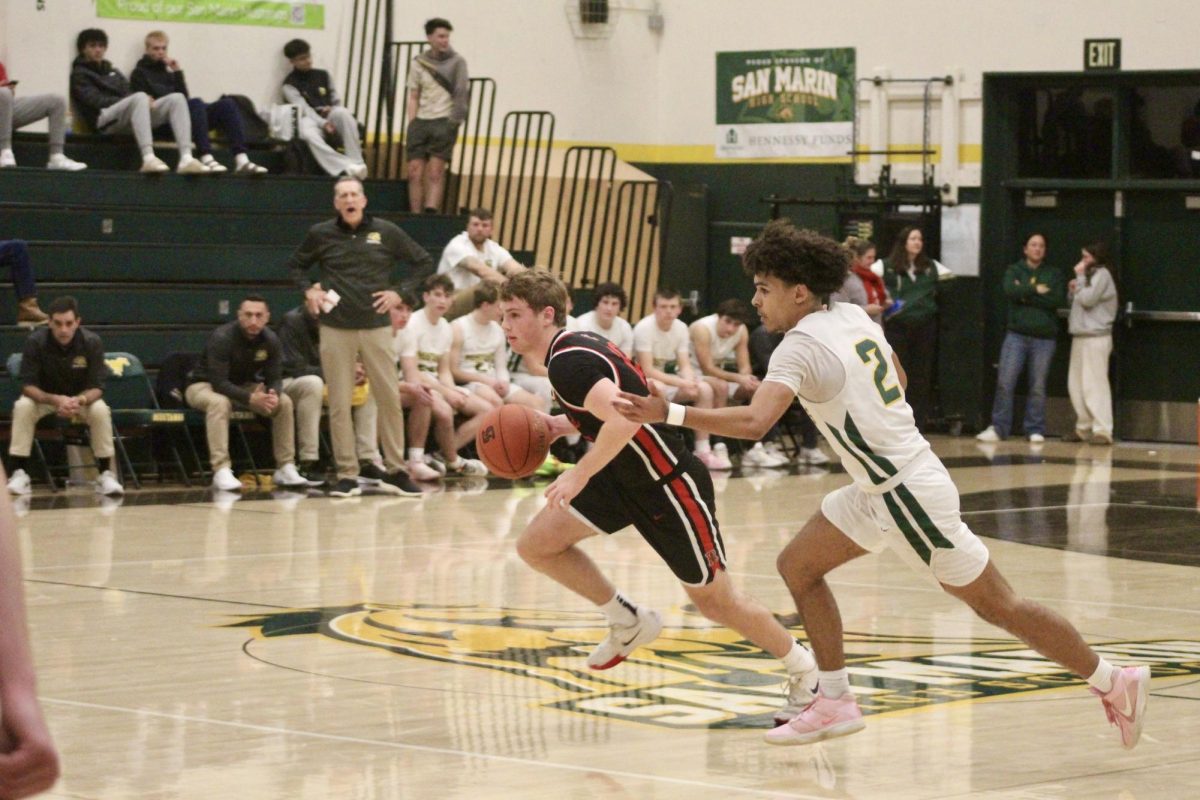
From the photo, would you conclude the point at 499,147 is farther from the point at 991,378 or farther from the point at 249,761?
the point at 249,761

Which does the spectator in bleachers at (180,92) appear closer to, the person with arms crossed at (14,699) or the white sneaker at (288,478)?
the white sneaker at (288,478)

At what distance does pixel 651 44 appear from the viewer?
20641mm

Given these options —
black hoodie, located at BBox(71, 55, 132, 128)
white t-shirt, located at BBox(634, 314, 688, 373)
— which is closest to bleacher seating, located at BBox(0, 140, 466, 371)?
black hoodie, located at BBox(71, 55, 132, 128)

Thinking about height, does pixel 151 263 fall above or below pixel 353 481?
above

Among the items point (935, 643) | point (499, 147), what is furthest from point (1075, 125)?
point (935, 643)

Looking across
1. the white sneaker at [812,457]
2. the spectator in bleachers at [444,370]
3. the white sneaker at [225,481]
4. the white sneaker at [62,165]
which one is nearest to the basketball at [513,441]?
the white sneaker at [225,481]

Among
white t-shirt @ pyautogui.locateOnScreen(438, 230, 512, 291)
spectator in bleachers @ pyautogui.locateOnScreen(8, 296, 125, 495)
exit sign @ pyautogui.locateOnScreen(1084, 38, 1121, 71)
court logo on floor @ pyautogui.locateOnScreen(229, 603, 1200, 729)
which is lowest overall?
court logo on floor @ pyautogui.locateOnScreen(229, 603, 1200, 729)

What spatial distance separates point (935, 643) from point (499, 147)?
12.6 m

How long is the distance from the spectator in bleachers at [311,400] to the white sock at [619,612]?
6941 mm

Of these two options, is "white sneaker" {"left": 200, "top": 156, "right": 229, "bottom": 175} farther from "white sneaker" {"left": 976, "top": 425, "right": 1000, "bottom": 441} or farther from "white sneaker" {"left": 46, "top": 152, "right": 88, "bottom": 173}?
"white sneaker" {"left": 976, "top": 425, "right": 1000, "bottom": 441}

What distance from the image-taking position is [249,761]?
5.30 metres

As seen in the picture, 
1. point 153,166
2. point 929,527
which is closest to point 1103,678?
point 929,527

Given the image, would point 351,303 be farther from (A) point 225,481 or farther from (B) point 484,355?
(B) point 484,355

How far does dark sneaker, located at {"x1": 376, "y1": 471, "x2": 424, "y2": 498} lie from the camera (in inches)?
513
